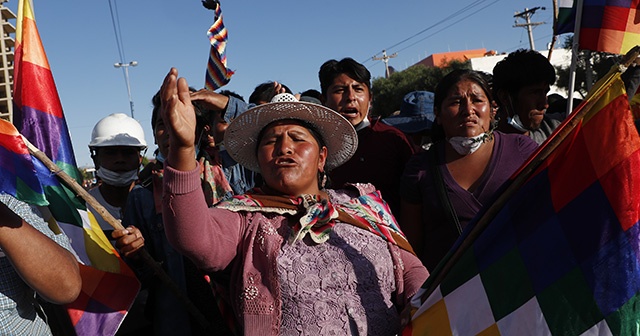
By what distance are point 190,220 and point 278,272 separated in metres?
0.46

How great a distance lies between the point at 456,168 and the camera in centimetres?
326

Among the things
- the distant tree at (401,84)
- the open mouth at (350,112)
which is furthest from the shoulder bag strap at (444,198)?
the distant tree at (401,84)

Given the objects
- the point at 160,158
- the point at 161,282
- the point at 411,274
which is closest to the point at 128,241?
the point at 161,282

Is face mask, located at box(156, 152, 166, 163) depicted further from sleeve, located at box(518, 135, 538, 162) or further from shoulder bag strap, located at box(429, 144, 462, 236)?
sleeve, located at box(518, 135, 538, 162)

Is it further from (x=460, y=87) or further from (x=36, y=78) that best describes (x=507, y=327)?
(x=36, y=78)

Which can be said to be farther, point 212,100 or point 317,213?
point 212,100

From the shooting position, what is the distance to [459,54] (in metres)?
69.4

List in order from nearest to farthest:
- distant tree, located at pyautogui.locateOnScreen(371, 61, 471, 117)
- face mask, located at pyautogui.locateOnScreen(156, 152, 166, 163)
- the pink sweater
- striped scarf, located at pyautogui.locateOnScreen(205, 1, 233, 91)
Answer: the pink sweater
face mask, located at pyautogui.locateOnScreen(156, 152, 166, 163)
striped scarf, located at pyautogui.locateOnScreen(205, 1, 233, 91)
distant tree, located at pyautogui.locateOnScreen(371, 61, 471, 117)

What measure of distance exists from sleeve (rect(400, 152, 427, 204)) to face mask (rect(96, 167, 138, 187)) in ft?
5.70

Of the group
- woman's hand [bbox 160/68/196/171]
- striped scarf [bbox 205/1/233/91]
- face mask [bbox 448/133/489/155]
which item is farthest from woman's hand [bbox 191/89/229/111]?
face mask [bbox 448/133/489/155]

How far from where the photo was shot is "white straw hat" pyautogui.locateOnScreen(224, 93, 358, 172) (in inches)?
109

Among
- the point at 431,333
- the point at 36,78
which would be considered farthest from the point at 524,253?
the point at 36,78

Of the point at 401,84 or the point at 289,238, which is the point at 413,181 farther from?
the point at 401,84

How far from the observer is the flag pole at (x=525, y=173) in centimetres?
217
